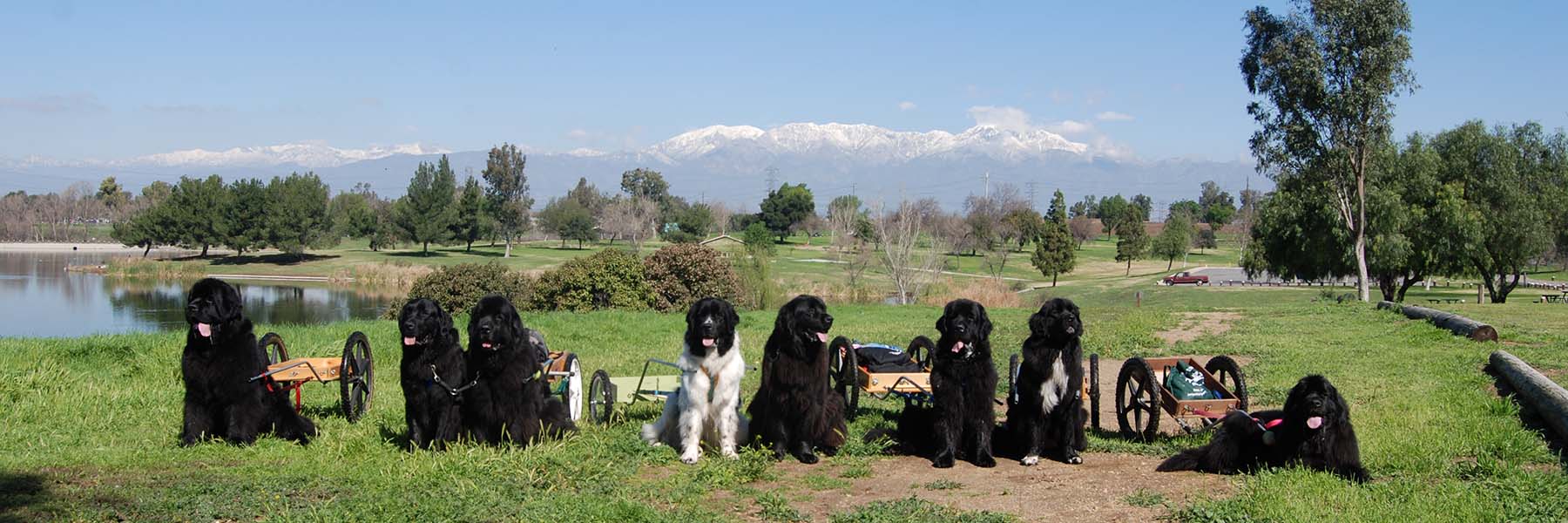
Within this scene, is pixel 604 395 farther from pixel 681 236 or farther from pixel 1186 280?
pixel 681 236

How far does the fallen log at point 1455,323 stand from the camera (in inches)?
626

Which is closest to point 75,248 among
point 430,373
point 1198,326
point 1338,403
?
point 1198,326

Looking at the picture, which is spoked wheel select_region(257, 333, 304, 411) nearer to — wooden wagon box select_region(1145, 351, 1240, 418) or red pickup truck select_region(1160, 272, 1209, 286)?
wooden wagon box select_region(1145, 351, 1240, 418)

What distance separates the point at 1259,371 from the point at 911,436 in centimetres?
726

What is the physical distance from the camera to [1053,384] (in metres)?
7.95

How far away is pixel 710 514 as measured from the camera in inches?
256

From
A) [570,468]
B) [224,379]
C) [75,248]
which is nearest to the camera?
[570,468]

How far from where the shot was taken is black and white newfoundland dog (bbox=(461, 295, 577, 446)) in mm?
7738

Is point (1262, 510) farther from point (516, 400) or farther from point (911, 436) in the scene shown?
point (516, 400)

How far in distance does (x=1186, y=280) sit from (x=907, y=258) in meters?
26.0

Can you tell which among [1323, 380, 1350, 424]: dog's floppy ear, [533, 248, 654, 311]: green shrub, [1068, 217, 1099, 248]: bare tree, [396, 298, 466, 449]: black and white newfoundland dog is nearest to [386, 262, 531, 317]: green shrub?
[533, 248, 654, 311]: green shrub

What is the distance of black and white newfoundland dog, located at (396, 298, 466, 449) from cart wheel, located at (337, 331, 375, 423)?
1686 millimetres

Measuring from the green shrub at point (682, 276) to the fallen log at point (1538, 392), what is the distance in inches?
983

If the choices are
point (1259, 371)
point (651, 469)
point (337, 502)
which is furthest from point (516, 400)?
point (1259, 371)
